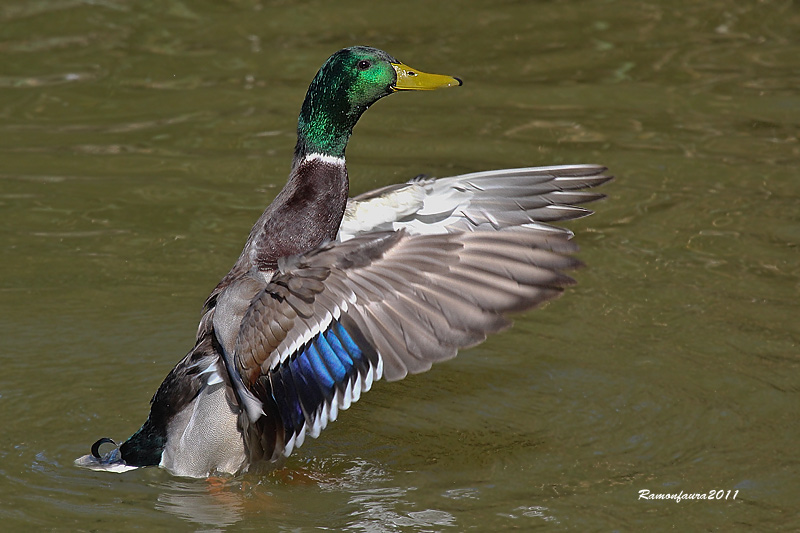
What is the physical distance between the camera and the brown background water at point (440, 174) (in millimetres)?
4812

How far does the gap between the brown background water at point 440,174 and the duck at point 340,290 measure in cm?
27

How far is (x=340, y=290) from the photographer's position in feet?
14.2

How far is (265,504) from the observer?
483cm

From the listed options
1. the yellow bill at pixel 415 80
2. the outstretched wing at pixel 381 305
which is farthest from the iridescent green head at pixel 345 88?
the outstretched wing at pixel 381 305

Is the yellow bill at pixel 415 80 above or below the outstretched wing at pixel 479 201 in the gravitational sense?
above

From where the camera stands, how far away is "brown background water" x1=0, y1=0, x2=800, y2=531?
15.8 feet

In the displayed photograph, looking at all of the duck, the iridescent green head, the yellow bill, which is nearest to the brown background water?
the duck

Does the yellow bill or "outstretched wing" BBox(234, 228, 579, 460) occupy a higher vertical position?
the yellow bill

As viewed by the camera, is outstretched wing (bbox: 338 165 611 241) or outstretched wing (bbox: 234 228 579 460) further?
outstretched wing (bbox: 338 165 611 241)

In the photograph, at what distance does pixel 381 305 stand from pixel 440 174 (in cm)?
343

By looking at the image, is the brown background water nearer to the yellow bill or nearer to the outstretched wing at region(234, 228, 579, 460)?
the outstretched wing at region(234, 228, 579, 460)

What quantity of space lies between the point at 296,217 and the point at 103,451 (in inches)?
53.7
